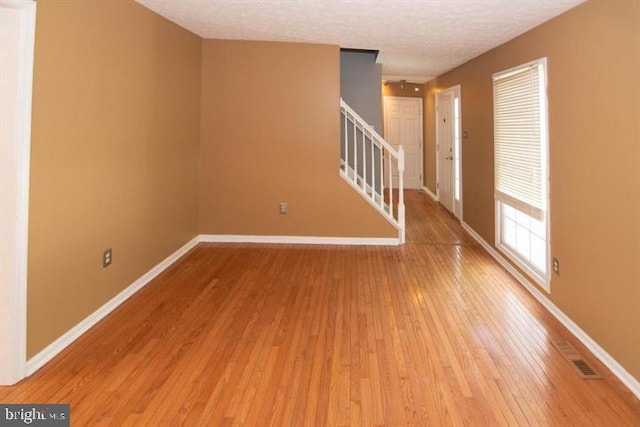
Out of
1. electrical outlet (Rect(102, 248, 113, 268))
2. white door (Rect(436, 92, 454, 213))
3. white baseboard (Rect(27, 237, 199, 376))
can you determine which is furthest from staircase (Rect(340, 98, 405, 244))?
electrical outlet (Rect(102, 248, 113, 268))

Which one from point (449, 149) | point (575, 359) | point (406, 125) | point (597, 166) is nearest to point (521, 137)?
point (597, 166)

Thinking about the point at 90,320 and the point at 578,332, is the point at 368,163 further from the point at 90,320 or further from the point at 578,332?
the point at 90,320

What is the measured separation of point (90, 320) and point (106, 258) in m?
0.44

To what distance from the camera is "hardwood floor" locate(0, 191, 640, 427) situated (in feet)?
6.22

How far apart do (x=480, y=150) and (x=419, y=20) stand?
77.9 inches

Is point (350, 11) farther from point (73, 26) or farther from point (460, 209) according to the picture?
point (460, 209)

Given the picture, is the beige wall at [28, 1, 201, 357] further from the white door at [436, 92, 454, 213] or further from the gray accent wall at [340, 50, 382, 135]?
the white door at [436, 92, 454, 213]

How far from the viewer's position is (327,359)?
2.36 metres

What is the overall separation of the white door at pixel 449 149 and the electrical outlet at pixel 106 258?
4.71m

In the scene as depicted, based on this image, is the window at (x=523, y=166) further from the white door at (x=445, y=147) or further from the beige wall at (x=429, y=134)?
the beige wall at (x=429, y=134)

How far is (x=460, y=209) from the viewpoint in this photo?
6121 mm

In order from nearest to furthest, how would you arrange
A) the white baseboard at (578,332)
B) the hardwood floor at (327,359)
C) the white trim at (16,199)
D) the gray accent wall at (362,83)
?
the hardwood floor at (327,359) → the white trim at (16,199) → the white baseboard at (578,332) → the gray accent wall at (362,83)

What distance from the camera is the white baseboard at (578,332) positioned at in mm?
2145

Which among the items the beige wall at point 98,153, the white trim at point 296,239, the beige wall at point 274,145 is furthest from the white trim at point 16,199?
the white trim at point 296,239
